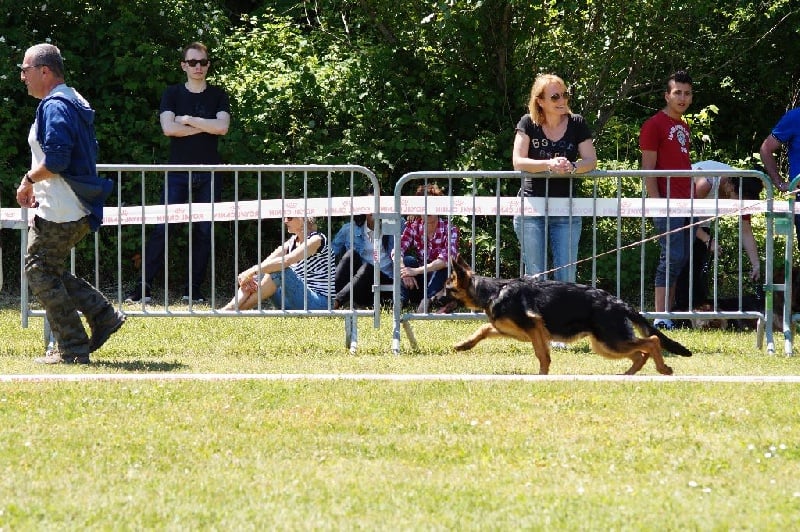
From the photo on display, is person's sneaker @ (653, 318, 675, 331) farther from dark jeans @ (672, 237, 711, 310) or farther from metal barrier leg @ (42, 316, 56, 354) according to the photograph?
metal barrier leg @ (42, 316, 56, 354)

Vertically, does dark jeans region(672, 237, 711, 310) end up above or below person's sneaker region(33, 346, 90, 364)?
above

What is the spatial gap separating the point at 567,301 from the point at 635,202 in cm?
172

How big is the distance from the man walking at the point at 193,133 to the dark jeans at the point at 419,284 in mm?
1794

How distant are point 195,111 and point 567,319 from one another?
486 centimetres

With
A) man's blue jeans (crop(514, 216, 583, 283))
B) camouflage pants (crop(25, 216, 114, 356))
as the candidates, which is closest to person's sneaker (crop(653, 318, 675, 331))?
man's blue jeans (crop(514, 216, 583, 283))

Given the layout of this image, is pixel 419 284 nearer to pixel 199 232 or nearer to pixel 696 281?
pixel 199 232

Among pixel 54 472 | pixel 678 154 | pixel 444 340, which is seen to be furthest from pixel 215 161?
pixel 54 472

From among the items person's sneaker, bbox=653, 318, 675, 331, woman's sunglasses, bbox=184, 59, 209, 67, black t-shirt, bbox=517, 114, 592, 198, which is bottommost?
person's sneaker, bbox=653, 318, 675, 331

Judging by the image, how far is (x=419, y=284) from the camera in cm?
1174

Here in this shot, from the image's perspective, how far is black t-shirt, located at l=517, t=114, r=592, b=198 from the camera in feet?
32.6

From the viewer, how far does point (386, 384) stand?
7.81m

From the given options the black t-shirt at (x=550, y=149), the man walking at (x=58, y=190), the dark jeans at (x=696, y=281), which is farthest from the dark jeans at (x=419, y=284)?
the man walking at (x=58, y=190)

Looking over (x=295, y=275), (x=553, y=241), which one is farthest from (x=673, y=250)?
(x=295, y=275)

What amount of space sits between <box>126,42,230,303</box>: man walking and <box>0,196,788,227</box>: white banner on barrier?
1.94m
